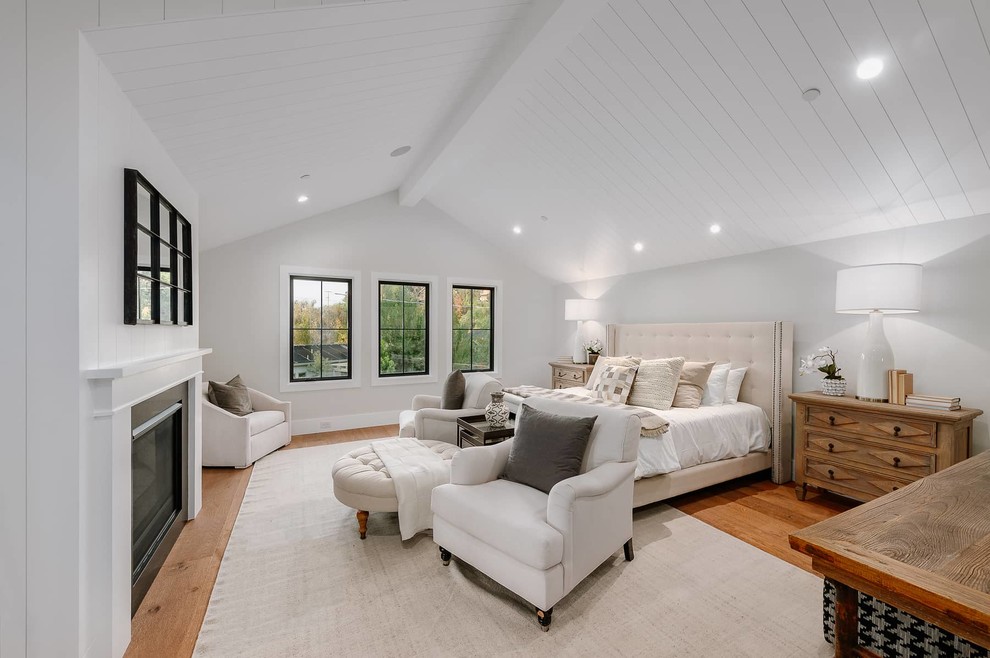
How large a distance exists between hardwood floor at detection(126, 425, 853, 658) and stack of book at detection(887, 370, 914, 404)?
86cm

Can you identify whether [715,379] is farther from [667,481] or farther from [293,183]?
[293,183]

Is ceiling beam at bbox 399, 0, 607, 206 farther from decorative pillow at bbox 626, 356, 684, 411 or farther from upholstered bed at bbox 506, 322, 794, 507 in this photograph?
decorative pillow at bbox 626, 356, 684, 411

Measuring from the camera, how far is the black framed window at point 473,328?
6.23 metres

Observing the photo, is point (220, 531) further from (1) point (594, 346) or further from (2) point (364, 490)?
(1) point (594, 346)

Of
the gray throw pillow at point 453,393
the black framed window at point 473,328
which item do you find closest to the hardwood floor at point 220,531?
the gray throw pillow at point 453,393

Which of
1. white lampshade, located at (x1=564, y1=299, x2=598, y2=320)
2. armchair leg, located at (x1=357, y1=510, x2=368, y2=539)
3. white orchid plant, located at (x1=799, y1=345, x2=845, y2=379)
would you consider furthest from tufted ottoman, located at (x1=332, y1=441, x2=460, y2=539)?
white lampshade, located at (x1=564, y1=299, x2=598, y2=320)

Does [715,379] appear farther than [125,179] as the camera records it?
Yes

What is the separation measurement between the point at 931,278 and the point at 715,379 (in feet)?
5.18

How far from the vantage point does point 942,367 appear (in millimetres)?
2971

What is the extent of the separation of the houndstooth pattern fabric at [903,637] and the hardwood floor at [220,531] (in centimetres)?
92

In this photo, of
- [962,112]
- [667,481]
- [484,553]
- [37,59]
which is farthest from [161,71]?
[962,112]

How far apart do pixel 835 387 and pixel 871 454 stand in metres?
0.52

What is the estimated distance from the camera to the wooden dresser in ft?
8.79

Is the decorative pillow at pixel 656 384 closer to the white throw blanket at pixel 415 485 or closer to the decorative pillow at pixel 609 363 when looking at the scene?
the decorative pillow at pixel 609 363
